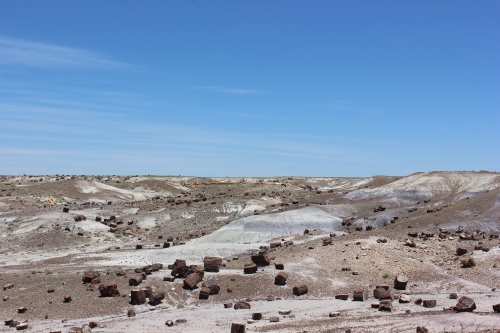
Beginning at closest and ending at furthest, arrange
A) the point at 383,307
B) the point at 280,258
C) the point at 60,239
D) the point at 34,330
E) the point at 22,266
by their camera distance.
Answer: the point at 34,330 → the point at 383,307 → the point at 280,258 → the point at 22,266 → the point at 60,239

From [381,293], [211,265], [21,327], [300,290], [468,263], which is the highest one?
[468,263]

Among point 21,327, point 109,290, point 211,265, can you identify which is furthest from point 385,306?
Answer: point 21,327

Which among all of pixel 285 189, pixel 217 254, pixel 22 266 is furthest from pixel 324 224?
pixel 285 189

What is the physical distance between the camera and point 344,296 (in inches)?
778

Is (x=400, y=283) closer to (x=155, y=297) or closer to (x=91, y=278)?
(x=155, y=297)

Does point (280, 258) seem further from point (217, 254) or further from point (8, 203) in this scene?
point (8, 203)

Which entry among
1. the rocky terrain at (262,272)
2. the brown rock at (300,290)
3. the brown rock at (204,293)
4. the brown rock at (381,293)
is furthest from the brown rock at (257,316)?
the brown rock at (381,293)

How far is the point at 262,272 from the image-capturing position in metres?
22.7

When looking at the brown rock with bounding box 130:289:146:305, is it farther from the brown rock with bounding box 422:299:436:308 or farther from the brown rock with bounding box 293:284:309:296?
the brown rock with bounding box 422:299:436:308

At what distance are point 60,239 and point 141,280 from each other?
19.3 m

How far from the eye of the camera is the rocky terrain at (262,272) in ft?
55.8

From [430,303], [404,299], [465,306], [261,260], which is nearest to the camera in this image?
[465,306]

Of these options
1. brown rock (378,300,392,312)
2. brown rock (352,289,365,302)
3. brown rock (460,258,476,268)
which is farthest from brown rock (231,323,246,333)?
brown rock (460,258,476,268)

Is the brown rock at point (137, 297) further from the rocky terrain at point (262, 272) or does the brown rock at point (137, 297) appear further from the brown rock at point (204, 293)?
the brown rock at point (204, 293)
